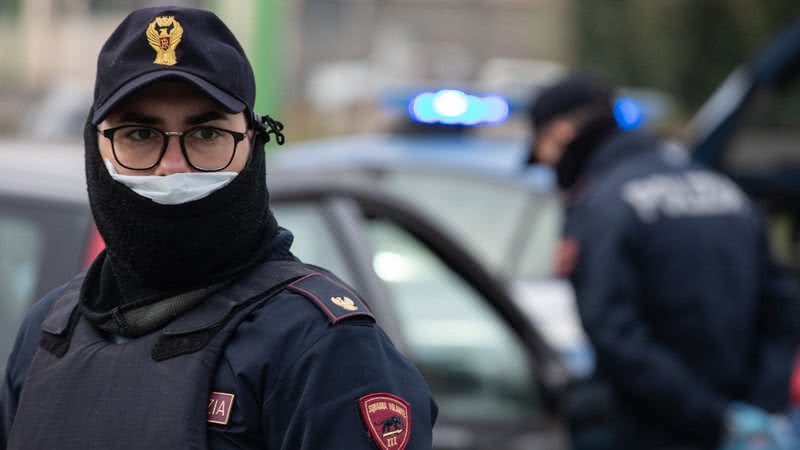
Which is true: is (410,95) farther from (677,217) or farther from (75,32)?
(75,32)

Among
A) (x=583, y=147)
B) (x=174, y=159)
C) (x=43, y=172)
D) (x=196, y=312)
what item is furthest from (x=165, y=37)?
(x=583, y=147)

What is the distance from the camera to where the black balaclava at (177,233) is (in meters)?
2.00

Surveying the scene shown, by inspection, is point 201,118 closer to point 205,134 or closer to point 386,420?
point 205,134

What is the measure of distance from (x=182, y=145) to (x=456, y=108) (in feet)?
19.6

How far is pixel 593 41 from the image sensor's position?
21344 mm

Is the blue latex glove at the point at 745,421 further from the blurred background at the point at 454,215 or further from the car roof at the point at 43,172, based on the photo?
the car roof at the point at 43,172

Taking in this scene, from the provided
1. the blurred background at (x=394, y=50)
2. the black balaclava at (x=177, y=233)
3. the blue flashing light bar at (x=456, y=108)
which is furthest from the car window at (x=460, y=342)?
the blurred background at (x=394, y=50)

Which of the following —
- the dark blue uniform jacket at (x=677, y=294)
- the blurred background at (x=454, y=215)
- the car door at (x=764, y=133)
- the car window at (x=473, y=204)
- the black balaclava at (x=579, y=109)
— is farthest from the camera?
the car window at (x=473, y=204)

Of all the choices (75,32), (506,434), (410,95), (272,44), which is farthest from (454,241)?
(75,32)

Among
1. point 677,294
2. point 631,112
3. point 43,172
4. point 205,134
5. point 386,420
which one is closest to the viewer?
point 386,420

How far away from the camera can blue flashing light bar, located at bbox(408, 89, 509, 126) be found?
7.73 m

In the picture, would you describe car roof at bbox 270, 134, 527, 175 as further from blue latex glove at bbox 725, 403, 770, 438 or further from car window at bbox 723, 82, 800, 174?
blue latex glove at bbox 725, 403, 770, 438

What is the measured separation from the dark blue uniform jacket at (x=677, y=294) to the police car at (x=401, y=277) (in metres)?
0.26

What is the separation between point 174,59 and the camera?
1.97m
